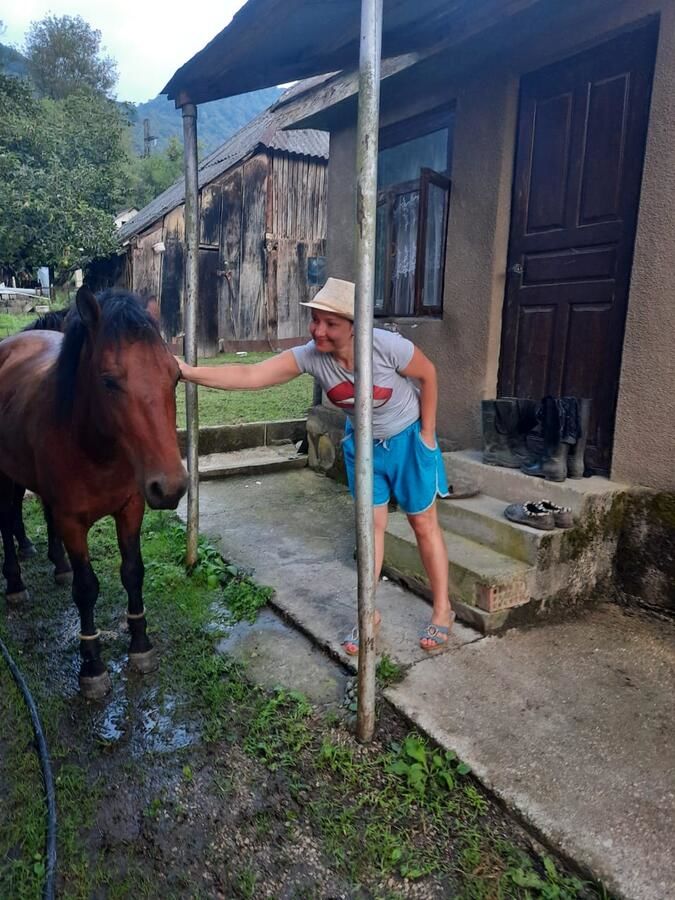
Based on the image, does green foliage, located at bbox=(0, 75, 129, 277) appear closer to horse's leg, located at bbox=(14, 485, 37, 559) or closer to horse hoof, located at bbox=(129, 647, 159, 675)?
horse's leg, located at bbox=(14, 485, 37, 559)

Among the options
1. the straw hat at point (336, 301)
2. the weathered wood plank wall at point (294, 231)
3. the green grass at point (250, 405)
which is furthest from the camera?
the weathered wood plank wall at point (294, 231)

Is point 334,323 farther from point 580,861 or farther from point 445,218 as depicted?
point 445,218

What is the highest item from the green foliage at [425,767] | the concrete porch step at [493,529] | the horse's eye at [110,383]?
the horse's eye at [110,383]

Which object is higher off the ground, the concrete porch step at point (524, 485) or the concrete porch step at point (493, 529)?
the concrete porch step at point (524, 485)

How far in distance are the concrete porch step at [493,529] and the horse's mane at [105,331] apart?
2.09m

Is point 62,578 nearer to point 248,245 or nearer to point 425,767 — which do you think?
point 425,767

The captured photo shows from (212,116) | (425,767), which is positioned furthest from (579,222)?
(212,116)

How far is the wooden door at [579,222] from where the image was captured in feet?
11.2

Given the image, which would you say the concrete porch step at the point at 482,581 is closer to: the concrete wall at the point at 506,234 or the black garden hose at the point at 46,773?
the concrete wall at the point at 506,234

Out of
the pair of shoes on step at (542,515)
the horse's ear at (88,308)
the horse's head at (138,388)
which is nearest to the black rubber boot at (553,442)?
the pair of shoes on step at (542,515)

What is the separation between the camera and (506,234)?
4172mm

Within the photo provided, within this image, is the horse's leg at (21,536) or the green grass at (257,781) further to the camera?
the horse's leg at (21,536)

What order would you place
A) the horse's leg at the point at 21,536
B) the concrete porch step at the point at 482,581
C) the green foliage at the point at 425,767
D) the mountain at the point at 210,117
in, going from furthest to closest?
the mountain at the point at 210,117 → the horse's leg at the point at 21,536 → the concrete porch step at the point at 482,581 → the green foliage at the point at 425,767

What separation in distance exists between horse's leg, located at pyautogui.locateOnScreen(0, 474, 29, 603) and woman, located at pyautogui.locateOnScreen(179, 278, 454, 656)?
185cm
